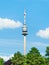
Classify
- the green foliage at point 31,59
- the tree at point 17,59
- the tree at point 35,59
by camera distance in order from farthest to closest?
the tree at point 17,59
the green foliage at point 31,59
the tree at point 35,59

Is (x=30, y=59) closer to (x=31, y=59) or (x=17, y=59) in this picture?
(x=31, y=59)

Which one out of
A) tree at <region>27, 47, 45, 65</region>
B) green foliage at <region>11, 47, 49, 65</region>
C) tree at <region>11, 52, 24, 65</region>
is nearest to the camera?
tree at <region>27, 47, 45, 65</region>

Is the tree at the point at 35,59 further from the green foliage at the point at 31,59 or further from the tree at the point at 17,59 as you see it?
→ the tree at the point at 17,59

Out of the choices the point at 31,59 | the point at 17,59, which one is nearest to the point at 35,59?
the point at 31,59

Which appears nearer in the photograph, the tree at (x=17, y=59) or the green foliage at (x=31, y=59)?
the green foliage at (x=31, y=59)

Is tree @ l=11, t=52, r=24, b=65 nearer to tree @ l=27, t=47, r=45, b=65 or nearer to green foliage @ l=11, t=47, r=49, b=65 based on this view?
green foliage @ l=11, t=47, r=49, b=65

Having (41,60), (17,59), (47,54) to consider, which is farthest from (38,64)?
(47,54)

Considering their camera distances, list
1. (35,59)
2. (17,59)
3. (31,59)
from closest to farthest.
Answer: (35,59) < (31,59) < (17,59)

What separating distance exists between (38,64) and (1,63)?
14.1m

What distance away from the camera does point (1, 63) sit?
120 metres

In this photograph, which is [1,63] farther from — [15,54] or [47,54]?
[47,54]

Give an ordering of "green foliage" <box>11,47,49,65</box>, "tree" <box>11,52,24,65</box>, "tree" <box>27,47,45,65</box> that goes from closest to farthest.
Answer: "tree" <box>27,47,45,65</box> → "green foliage" <box>11,47,49,65</box> → "tree" <box>11,52,24,65</box>

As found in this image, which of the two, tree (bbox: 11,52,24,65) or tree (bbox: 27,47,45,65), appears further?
tree (bbox: 11,52,24,65)

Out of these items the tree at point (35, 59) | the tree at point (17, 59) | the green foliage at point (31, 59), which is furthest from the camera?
the tree at point (17, 59)
